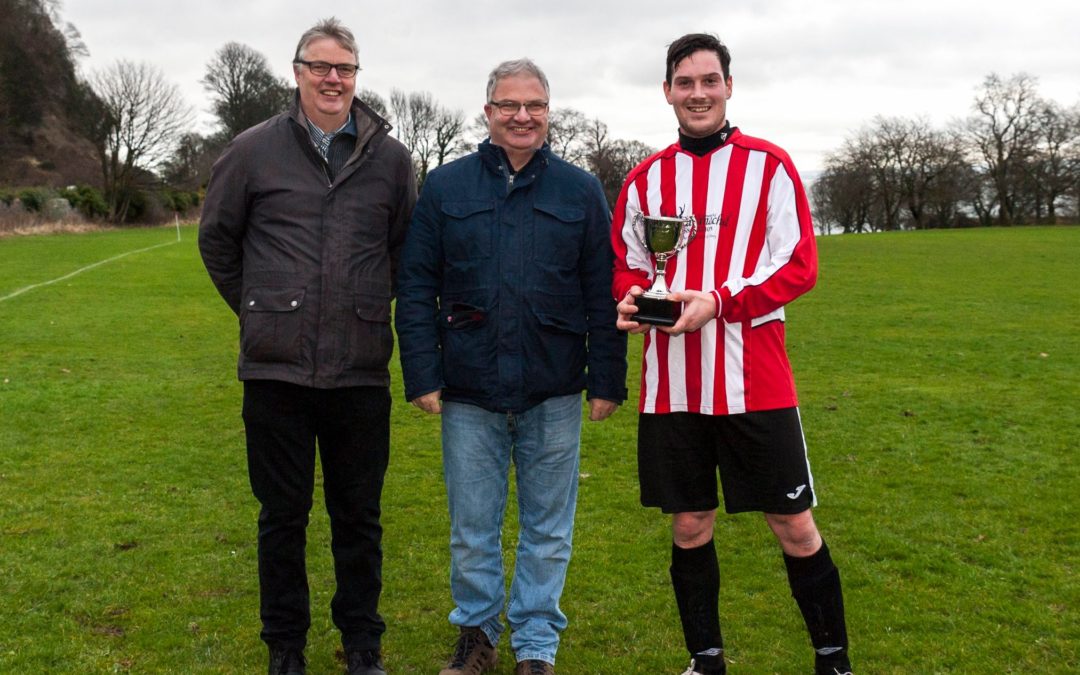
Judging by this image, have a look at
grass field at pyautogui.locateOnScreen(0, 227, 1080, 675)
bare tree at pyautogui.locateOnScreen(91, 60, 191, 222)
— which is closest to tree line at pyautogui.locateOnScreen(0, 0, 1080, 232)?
bare tree at pyautogui.locateOnScreen(91, 60, 191, 222)

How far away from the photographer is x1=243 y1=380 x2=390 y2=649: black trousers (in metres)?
3.49

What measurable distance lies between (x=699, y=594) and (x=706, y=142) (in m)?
1.60

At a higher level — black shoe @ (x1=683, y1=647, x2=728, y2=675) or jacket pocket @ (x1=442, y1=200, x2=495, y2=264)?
jacket pocket @ (x1=442, y1=200, x2=495, y2=264)

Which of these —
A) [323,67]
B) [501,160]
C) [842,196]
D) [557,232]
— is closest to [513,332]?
[557,232]

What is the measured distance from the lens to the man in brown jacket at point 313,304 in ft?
11.1

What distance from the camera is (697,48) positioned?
3.20 metres

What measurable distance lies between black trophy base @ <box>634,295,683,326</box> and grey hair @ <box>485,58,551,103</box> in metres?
0.89

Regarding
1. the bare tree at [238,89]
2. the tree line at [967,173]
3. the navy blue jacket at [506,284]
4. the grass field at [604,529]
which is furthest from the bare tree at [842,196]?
the navy blue jacket at [506,284]

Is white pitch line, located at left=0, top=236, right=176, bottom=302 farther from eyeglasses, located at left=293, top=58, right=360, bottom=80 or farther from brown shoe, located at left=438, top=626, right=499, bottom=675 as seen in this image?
brown shoe, located at left=438, top=626, right=499, bottom=675

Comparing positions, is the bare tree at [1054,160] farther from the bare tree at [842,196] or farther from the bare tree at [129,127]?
the bare tree at [129,127]

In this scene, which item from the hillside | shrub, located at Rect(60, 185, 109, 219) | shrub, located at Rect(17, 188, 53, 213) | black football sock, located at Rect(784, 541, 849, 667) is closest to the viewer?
black football sock, located at Rect(784, 541, 849, 667)

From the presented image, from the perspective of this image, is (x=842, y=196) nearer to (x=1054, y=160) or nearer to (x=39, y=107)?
(x=1054, y=160)

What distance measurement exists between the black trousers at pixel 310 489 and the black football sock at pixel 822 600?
1540mm

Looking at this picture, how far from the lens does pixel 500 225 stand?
3434 millimetres
